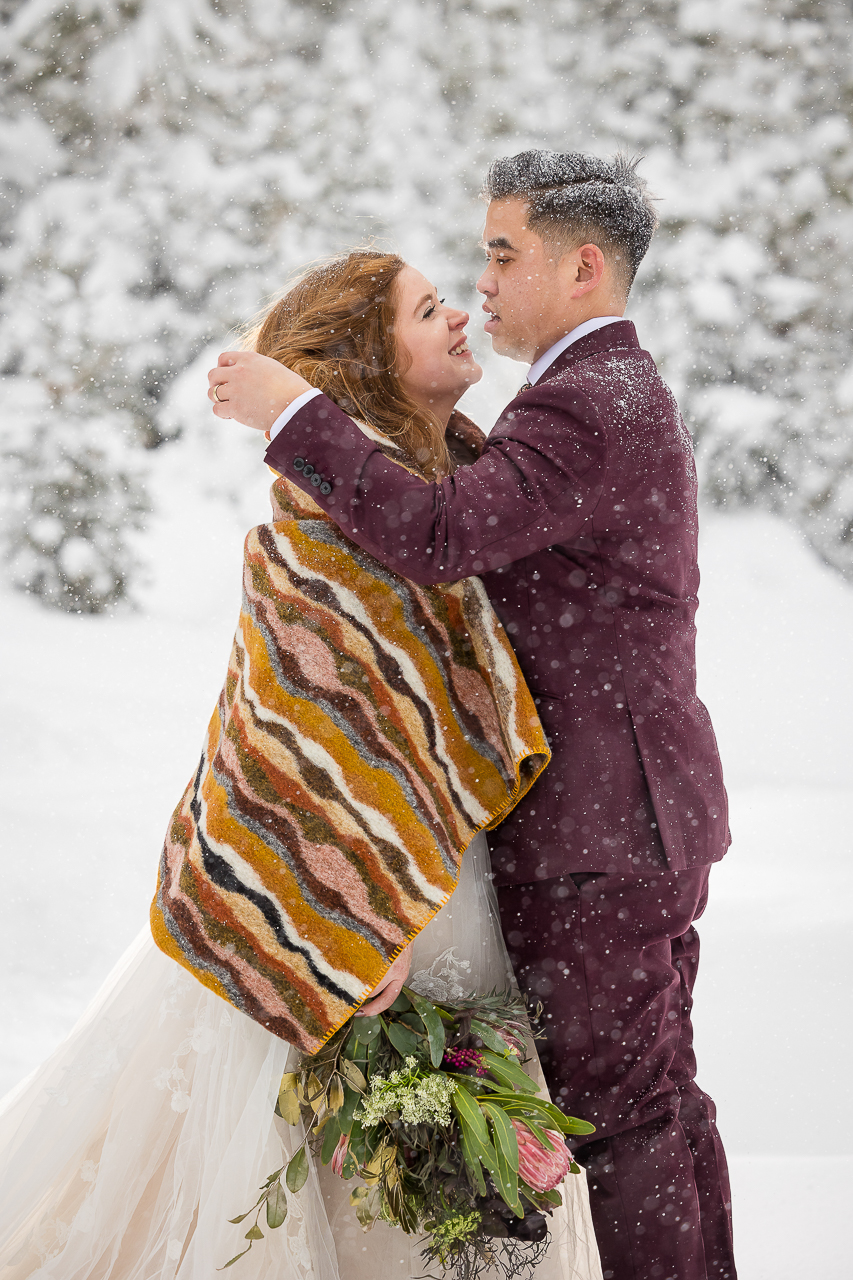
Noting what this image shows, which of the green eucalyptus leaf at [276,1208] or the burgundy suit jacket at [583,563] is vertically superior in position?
the burgundy suit jacket at [583,563]

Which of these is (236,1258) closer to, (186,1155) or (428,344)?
(186,1155)

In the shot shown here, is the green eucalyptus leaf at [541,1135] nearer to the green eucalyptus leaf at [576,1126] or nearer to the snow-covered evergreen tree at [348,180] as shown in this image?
the green eucalyptus leaf at [576,1126]

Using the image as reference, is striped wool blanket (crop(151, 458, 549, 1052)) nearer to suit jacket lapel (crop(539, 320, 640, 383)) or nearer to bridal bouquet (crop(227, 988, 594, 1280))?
bridal bouquet (crop(227, 988, 594, 1280))

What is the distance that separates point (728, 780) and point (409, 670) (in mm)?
3247

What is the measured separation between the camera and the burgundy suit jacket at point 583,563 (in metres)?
1.20

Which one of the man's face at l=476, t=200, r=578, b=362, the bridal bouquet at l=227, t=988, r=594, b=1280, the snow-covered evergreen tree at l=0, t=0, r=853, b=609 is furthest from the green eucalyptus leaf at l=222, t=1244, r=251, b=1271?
the snow-covered evergreen tree at l=0, t=0, r=853, b=609

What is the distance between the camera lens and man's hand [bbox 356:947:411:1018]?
4.28 ft

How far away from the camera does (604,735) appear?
1.33m

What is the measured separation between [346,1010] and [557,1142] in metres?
0.30

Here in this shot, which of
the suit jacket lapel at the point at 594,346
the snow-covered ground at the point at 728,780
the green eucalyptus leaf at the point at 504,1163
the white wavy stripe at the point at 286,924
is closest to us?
the green eucalyptus leaf at the point at 504,1163

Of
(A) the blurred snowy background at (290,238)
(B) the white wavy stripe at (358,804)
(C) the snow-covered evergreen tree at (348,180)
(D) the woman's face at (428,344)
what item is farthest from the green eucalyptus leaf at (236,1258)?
(C) the snow-covered evergreen tree at (348,180)

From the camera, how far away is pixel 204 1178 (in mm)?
1304

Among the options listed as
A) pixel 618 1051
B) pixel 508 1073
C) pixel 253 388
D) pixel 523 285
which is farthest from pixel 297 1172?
pixel 523 285

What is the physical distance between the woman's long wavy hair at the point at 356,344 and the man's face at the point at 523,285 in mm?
153
